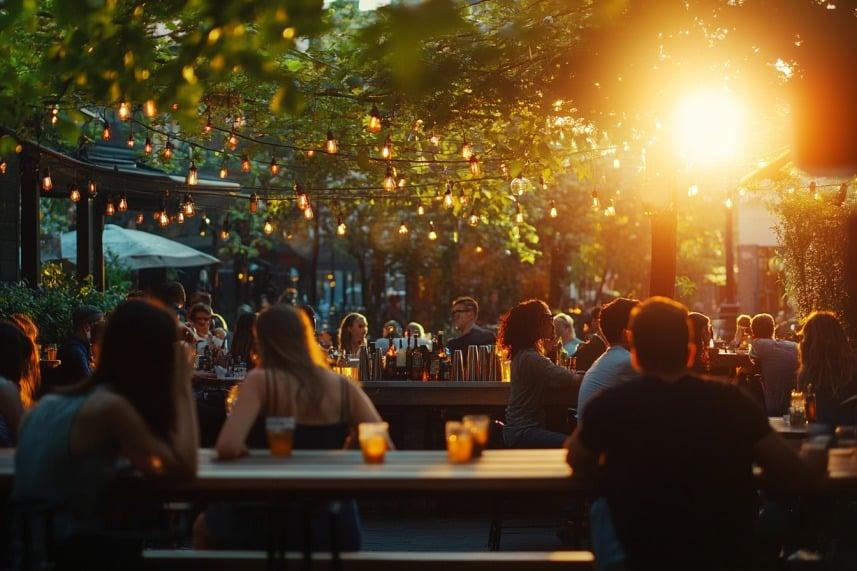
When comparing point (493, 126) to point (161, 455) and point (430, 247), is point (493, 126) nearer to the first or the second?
point (161, 455)

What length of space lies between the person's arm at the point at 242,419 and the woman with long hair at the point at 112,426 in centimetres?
45

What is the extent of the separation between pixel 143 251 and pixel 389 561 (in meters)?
19.6

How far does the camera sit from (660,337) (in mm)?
5039

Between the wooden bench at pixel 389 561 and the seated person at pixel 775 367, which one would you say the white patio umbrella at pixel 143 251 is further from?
the wooden bench at pixel 389 561

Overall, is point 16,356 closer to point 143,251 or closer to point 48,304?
point 48,304

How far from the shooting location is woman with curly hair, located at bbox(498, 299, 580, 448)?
9750mm

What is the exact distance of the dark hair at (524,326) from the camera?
32.3ft

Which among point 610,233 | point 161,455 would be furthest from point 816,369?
point 610,233

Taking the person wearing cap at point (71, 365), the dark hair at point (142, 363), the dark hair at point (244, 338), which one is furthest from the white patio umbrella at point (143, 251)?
the dark hair at point (142, 363)

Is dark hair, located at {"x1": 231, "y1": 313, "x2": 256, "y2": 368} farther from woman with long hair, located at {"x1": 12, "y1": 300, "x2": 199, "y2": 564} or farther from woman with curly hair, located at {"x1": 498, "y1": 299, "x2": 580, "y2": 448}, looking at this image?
woman with long hair, located at {"x1": 12, "y1": 300, "x2": 199, "y2": 564}

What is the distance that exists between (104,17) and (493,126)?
8708mm

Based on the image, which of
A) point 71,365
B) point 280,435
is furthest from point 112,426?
point 71,365

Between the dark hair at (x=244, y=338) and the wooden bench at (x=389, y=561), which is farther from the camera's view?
the dark hair at (x=244, y=338)

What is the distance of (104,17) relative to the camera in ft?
21.4
